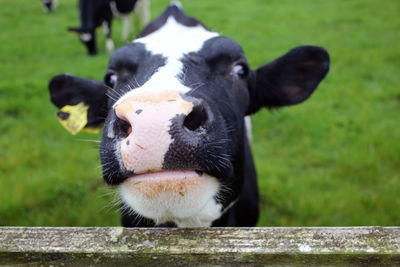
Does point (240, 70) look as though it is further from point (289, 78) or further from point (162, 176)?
point (162, 176)

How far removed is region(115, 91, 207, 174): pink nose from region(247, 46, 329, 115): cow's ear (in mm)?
1187

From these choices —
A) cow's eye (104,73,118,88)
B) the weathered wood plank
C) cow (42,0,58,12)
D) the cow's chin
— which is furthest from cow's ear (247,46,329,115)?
cow (42,0,58,12)

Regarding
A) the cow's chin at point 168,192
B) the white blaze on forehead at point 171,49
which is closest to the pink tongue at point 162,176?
the cow's chin at point 168,192

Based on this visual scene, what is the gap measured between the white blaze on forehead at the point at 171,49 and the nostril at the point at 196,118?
3.7 inches

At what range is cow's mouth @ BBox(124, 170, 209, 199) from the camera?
1119mm

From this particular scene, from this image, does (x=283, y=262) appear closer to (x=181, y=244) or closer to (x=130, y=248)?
(x=181, y=244)

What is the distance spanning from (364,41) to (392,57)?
3.00 ft

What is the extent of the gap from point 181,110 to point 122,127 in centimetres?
Answer: 24

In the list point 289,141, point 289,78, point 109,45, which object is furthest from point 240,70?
point 109,45

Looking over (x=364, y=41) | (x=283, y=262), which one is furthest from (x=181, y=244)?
(x=364, y=41)

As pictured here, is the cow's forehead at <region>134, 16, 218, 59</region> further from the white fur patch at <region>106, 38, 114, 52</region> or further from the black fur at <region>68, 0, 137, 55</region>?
the black fur at <region>68, 0, 137, 55</region>

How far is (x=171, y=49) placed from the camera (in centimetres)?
174

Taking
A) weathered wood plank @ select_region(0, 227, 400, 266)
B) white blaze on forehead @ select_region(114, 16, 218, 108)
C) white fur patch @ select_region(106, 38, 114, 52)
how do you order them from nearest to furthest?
weathered wood plank @ select_region(0, 227, 400, 266) → white blaze on forehead @ select_region(114, 16, 218, 108) → white fur patch @ select_region(106, 38, 114, 52)

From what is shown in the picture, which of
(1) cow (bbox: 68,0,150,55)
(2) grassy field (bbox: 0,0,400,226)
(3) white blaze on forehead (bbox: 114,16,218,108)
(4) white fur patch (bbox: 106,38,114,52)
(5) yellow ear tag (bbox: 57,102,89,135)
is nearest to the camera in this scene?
(3) white blaze on forehead (bbox: 114,16,218,108)
